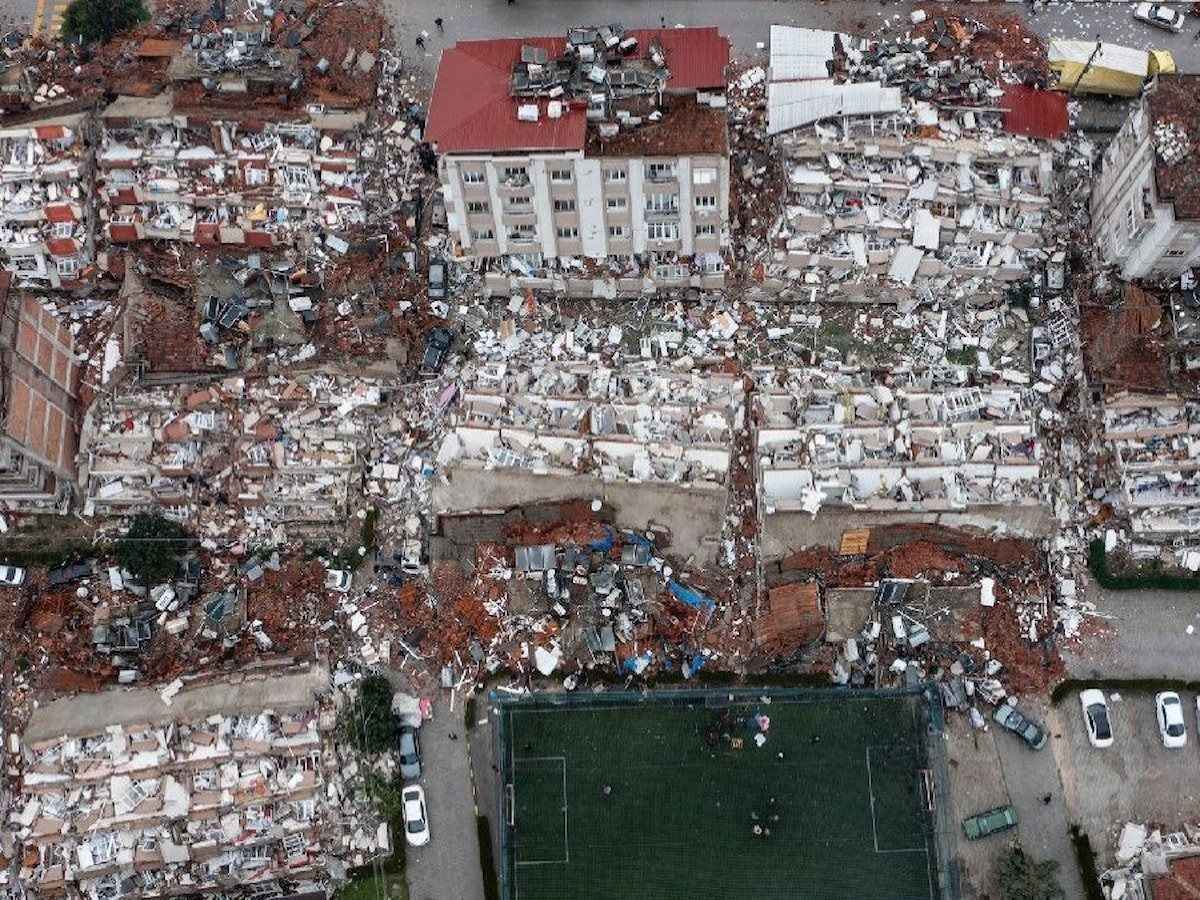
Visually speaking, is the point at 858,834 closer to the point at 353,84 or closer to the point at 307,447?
the point at 307,447

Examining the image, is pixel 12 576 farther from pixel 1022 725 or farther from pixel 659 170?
pixel 1022 725

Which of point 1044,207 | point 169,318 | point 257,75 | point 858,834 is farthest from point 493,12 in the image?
point 858,834

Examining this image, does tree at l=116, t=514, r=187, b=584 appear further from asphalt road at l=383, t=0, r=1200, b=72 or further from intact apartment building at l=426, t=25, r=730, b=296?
asphalt road at l=383, t=0, r=1200, b=72

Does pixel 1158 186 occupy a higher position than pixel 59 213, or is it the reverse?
pixel 59 213

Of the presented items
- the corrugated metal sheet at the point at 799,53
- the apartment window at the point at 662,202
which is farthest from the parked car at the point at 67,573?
the corrugated metal sheet at the point at 799,53

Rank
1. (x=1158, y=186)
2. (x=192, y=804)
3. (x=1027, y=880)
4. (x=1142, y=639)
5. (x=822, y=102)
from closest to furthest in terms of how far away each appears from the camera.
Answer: (x=1027, y=880) < (x=192, y=804) < (x=1158, y=186) < (x=1142, y=639) < (x=822, y=102)

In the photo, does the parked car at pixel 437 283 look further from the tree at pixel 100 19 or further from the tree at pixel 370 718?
the tree at pixel 100 19

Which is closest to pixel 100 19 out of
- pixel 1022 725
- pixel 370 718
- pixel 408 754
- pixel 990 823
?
pixel 370 718
